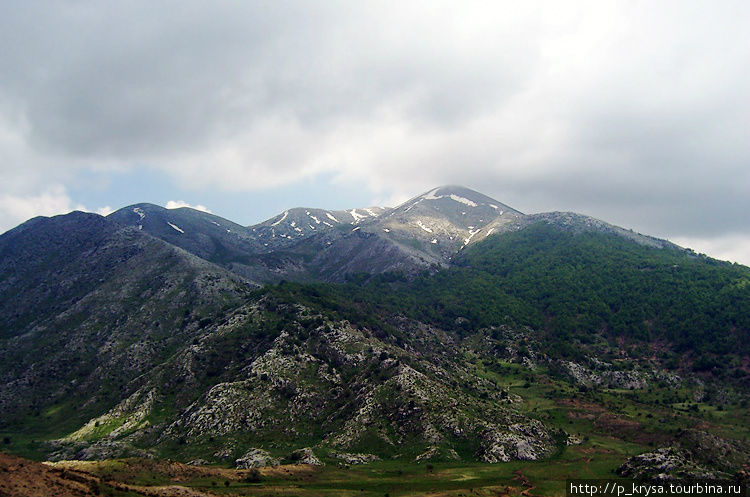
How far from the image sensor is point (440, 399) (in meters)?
158

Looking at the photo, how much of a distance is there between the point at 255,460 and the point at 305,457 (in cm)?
1393

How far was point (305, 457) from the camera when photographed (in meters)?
127

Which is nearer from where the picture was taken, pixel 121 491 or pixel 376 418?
pixel 121 491

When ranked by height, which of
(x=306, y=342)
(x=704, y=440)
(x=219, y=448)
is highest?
(x=306, y=342)

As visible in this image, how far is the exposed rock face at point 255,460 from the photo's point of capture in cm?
12200

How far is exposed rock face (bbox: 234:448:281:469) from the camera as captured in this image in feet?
400

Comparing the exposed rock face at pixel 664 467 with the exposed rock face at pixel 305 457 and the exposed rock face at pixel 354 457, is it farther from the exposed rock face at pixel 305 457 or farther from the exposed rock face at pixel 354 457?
the exposed rock face at pixel 305 457

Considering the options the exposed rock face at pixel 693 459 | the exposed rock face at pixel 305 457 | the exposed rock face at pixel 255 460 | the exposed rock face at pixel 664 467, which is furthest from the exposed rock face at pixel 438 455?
the exposed rock face at pixel 693 459

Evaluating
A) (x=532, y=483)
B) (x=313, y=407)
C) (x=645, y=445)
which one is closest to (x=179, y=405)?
(x=313, y=407)

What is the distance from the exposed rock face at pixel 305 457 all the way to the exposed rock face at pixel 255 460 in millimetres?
4964

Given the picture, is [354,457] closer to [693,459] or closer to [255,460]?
[255,460]

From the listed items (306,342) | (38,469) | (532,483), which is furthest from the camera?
(306,342)

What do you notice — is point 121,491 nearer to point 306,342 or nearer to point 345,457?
point 345,457

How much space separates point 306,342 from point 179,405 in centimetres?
A: 5605
